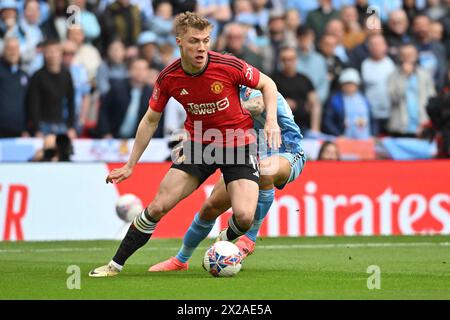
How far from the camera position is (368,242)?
1527cm

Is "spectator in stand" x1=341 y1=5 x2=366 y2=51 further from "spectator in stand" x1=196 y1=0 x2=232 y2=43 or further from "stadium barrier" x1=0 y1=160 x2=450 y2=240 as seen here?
"stadium barrier" x1=0 y1=160 x2=450 y2=240

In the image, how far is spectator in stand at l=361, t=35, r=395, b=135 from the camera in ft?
65.8

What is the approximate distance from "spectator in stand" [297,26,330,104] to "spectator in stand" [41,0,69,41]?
4.08 m

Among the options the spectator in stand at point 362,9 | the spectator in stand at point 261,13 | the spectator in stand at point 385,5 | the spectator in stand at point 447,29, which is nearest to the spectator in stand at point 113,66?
the spectator in stand at point 261,13

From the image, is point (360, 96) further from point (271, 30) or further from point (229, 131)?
point (229, 131)

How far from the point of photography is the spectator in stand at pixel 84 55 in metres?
19.6

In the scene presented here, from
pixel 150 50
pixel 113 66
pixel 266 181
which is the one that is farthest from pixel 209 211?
pixel 150 50

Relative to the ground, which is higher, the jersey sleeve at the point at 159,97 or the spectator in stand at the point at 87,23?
the spectator in stand at the point at 87,23

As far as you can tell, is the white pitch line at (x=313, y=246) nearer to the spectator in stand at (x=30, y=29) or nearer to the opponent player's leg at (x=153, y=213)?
the opponent player's leg at (x=153, y=213)

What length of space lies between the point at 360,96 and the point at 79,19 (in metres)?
5.06

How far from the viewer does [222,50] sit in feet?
63.2

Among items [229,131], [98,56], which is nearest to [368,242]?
[229,131]

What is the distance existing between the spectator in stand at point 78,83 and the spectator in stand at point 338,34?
15.1 ft

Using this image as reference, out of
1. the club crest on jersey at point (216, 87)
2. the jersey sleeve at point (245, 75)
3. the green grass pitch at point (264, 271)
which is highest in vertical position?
the jersey sleeve at point (245, 75)
